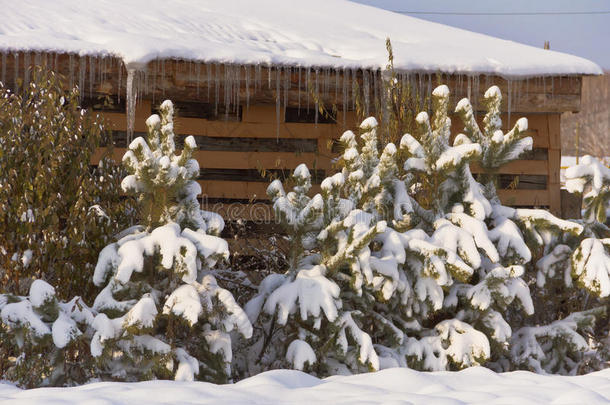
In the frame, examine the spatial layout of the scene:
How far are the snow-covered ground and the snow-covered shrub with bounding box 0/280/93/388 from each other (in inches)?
7.8

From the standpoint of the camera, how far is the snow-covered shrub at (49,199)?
4.71 meters

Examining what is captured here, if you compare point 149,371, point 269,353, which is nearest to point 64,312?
point 149,371

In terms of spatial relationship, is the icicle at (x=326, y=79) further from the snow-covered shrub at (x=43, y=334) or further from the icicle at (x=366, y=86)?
the snow-covered shrub at (x=43, y=334)

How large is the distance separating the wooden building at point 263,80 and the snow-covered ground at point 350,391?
2036 mm

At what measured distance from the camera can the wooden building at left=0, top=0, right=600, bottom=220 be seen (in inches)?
249

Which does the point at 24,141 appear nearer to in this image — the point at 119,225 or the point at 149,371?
the point at 119,225

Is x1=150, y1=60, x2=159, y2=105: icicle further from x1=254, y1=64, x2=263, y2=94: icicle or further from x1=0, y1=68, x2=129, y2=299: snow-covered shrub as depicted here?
x1=0, y1=68, x2=129, y2=299: snow-covered shrub

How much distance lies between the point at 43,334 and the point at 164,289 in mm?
835

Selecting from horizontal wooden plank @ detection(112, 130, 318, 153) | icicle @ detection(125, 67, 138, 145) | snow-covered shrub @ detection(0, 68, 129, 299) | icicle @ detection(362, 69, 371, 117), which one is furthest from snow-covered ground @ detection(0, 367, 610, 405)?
horizontal wooden plank @ detection(112, 130, 318, 153)

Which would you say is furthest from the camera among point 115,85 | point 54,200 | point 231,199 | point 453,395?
point 231,199

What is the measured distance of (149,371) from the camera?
4410 mm

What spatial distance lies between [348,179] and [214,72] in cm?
188

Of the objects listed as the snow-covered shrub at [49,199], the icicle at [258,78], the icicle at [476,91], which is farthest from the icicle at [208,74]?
the icicle at [476,91]

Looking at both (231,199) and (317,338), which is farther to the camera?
(231,199)
